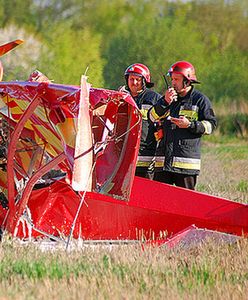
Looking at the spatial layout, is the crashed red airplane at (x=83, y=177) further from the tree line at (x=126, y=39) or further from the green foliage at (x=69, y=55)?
the green foliage at (x=69, y=55)

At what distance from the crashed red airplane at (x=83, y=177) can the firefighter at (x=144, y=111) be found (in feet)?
3.75

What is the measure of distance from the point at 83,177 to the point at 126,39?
104 feet

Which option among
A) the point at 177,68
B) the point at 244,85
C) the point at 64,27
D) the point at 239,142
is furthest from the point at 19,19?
the point at 177,68

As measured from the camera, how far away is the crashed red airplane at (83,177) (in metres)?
7.79

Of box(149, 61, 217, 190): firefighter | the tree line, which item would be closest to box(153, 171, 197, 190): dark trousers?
box(149, 61, 217, 190): firefighter

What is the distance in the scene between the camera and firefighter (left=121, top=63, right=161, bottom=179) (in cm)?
988

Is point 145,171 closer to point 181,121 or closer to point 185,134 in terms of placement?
point 185,134

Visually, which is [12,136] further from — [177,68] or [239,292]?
[239,292]

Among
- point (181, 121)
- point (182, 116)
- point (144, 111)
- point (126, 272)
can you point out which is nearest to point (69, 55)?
point (144, 111)

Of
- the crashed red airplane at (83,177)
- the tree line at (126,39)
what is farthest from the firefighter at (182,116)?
the tree line at (126,39)

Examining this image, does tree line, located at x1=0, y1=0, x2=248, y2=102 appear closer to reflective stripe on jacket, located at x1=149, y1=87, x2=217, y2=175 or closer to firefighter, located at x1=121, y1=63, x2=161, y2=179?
firefighter, located at x1=121, y1=63, x2=161, y2=179

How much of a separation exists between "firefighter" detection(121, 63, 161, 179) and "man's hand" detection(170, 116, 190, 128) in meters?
0.65

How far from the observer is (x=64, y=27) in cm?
4572

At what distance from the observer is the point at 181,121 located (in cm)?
916
